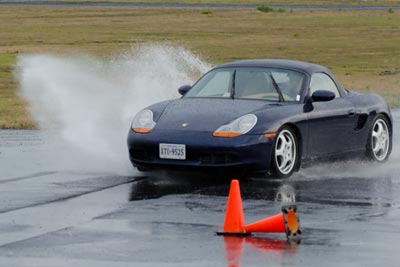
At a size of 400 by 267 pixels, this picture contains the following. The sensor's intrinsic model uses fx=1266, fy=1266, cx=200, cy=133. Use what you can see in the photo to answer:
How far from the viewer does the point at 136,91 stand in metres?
22.2

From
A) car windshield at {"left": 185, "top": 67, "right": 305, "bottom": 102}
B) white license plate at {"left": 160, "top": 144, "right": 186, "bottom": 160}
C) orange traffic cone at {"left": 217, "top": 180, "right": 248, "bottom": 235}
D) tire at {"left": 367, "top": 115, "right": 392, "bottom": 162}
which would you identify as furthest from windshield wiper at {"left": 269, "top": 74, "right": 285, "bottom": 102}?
orange traffic cone at {"left": 217, "top": 180, "right": 248, "bottom": 235}

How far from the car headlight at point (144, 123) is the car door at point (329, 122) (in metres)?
1.72

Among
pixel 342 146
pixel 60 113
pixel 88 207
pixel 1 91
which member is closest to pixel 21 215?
pixel 88 207

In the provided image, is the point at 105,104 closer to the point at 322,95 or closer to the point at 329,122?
the point at 329,122

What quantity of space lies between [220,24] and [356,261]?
165 ft

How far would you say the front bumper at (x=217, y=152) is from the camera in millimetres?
12719

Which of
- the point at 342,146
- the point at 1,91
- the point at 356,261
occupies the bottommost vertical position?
Result: the point at 1,91

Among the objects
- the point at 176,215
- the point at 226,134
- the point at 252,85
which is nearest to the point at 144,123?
the point at 226,134

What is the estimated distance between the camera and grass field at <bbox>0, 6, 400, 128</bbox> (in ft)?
103

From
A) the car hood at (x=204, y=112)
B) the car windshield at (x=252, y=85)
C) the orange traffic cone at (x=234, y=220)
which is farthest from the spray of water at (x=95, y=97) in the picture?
the orange traffic cone at (x=234, y=220)

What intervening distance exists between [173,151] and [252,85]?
163 centimetres

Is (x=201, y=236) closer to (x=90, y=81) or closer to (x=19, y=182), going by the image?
(x=19, y=182)

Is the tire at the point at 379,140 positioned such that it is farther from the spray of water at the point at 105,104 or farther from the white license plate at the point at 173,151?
the white license plate at the point at 173,151

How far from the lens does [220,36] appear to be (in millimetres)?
49781
